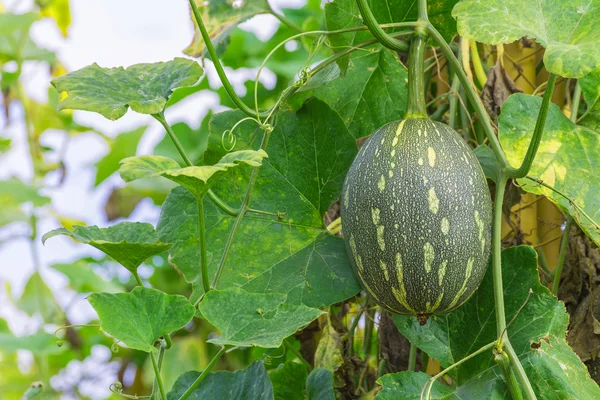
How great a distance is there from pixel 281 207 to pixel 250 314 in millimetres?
269

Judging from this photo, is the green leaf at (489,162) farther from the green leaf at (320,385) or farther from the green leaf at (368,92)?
the green leaf at (320,385)

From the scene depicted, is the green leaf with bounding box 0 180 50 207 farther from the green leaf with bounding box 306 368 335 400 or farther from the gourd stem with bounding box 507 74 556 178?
the gourd stem with bounding box 507 74 556 178

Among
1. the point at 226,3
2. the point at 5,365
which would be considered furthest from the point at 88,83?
the point at 5,365

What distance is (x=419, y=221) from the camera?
2.69 ft

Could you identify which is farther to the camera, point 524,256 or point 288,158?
point 288,158

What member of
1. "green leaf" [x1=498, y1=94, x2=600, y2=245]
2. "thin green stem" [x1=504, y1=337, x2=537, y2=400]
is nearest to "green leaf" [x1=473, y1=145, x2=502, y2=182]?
"green leaf" [x1=498, y1=94, x2=600, y2=245]

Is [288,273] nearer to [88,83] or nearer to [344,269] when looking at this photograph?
[344,269]

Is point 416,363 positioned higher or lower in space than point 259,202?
lower

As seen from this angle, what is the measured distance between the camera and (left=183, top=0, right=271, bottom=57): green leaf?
1.32m

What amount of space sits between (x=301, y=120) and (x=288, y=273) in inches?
9.1

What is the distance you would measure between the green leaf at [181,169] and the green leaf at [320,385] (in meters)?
0.39

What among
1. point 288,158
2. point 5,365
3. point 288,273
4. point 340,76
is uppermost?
point 340,76

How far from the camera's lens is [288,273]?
1.01 meters

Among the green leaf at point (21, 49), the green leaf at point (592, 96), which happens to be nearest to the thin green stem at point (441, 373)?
the green leaf at point (592, 96)
